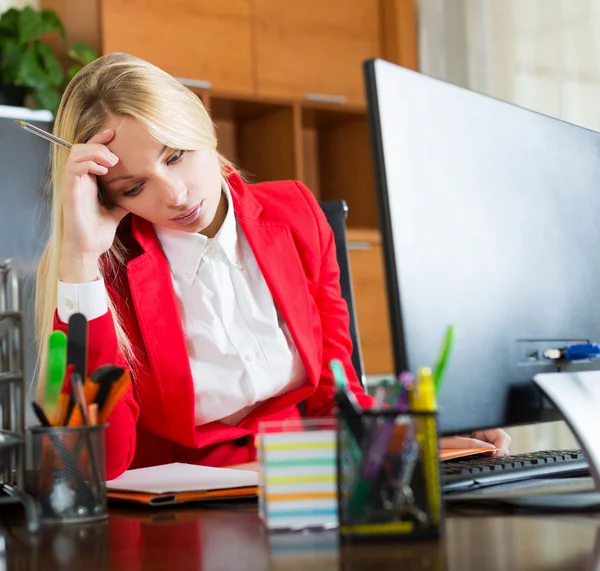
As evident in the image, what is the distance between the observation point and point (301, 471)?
70cm

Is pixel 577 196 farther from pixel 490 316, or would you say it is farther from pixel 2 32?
pixel 2 32

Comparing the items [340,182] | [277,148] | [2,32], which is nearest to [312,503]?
[2,32]

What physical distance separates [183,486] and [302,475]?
0.29 m

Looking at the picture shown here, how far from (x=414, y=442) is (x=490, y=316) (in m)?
0.23

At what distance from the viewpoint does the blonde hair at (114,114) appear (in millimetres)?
1314

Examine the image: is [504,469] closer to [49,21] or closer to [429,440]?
[429,440]

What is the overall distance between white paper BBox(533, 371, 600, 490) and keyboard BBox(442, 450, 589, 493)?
12cm

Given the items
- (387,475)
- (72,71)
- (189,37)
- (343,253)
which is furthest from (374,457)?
(189,37)

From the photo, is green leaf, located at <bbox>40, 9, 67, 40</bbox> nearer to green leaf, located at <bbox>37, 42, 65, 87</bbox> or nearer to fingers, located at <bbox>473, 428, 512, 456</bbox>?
green leaf, located at <bbox>37, 42, 65, 87</bbox>

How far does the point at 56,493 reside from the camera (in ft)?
2.66

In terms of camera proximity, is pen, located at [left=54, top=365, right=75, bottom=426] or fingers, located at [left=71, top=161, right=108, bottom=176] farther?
fingers, located at [left=71, top=161, right=108, bottom=176]

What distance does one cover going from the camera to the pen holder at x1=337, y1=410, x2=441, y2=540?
65 cm

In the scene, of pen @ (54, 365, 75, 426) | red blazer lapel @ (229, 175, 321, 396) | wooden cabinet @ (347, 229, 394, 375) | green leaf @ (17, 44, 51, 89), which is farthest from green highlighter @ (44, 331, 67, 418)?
wooden cabinet @ (347, 229, 394, 375)

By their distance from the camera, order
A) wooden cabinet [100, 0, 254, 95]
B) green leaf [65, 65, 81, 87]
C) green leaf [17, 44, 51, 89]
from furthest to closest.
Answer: wooden cabinet [100, 0, 254, 95] → green leaf [65, 65, 81, 87] → green leaf [17, 44, 51, 89]
